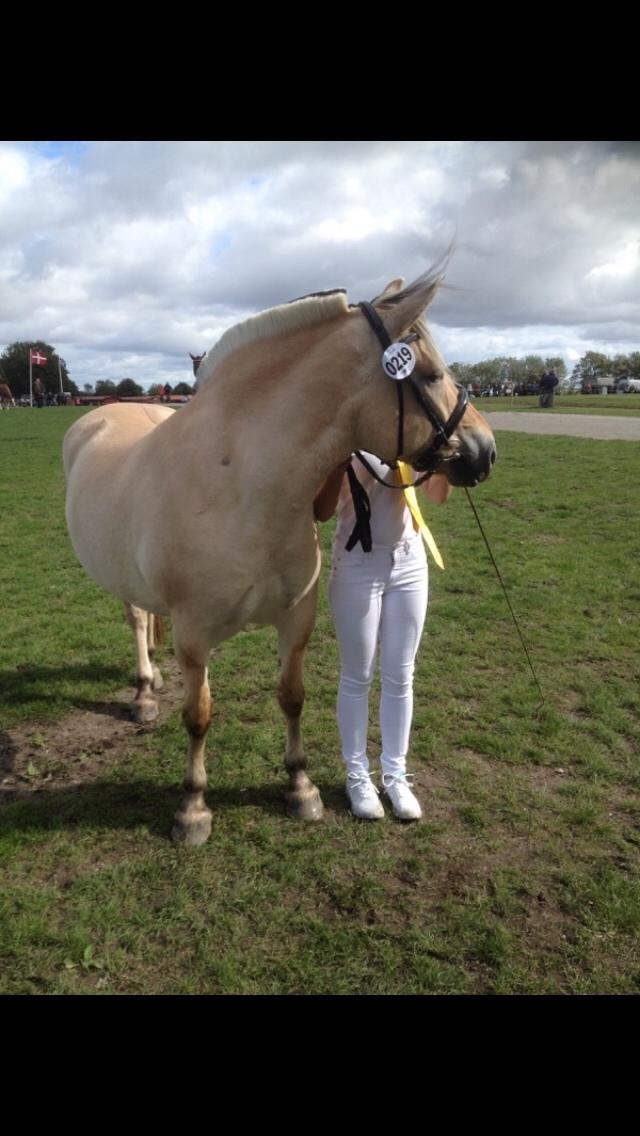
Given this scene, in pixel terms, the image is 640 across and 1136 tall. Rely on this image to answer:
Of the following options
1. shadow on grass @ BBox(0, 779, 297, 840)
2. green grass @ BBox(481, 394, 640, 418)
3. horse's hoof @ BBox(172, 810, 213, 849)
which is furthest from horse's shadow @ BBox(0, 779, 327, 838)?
green grass @ BBox(481, 394, 640, 418)

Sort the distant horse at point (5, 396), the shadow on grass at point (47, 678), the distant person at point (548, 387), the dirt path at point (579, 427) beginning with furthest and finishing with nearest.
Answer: the distant horse at point (5, 396) → the distant person at point (548, 387) → the dirt path at point (579, 427) → the shadow on grass at point (47, 678)

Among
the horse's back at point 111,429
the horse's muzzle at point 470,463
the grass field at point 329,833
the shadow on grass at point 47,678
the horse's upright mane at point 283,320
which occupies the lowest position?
the grass field at point 329,833

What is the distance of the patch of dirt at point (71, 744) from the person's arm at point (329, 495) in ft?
7.26

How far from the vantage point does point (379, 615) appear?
11.4 ft

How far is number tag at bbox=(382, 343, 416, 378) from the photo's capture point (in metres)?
2.46

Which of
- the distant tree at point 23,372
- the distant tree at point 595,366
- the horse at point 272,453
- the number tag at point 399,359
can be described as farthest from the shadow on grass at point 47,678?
the distant tree at point 595,366

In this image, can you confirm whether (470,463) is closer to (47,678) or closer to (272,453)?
(272,453)

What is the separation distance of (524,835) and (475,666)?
6.53ft

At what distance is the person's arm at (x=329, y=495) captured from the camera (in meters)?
3.05

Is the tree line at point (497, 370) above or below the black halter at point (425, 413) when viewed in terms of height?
above

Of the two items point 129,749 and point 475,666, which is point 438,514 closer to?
point 475,666

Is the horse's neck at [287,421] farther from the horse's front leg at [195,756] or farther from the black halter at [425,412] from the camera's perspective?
the horse's front leg at [195,756]

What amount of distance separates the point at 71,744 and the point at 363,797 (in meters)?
2.04

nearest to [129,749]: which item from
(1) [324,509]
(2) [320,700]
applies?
(2) [320,700]
